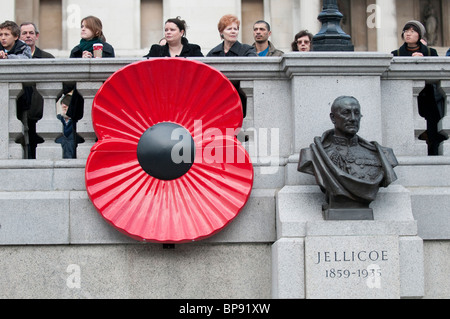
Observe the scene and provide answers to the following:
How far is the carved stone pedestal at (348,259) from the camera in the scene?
9383 millimetres

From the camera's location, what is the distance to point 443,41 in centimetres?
3741

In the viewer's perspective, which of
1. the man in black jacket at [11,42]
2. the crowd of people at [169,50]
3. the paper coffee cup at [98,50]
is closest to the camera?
the crowd of people at [169,50]

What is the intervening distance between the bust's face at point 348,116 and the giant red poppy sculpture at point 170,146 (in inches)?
42.2

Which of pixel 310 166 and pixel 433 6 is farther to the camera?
pixel 433 6

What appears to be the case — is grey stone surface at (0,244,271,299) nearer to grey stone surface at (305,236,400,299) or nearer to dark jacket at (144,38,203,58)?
grey stone surface at (305,236,400,299)

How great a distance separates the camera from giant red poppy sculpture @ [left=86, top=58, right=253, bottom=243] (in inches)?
393

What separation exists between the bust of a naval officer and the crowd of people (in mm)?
1498

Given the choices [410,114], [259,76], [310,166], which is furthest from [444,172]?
[259,76]

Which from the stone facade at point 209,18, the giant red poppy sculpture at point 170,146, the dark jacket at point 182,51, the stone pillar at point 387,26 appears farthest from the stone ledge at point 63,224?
the stone pillar at point 387,26

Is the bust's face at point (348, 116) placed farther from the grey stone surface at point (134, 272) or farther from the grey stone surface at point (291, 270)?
the grey stone surface at point (134, 272)

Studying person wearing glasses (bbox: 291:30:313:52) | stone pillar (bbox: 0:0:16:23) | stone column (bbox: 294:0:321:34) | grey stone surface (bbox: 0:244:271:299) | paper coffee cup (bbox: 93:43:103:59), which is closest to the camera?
grey stone surface (bbox: 0:244:271:299)

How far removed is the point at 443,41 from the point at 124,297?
2980cm

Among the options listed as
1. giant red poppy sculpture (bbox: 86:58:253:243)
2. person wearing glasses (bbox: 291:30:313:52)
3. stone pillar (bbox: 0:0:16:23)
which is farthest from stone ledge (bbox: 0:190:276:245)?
stone pillar (bbox: 0:0:16:23)
